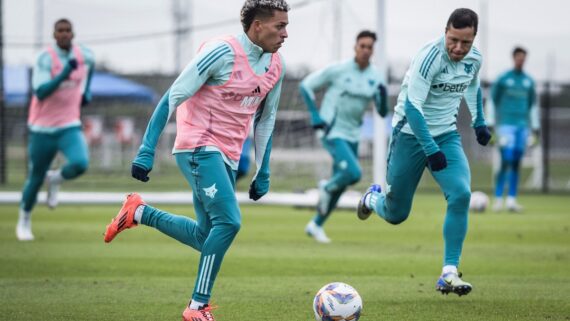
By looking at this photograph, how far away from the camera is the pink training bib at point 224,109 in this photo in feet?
23.8

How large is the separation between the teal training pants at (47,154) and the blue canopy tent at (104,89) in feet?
43.2

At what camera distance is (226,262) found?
11.2 m

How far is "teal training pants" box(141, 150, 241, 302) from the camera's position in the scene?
277 inches

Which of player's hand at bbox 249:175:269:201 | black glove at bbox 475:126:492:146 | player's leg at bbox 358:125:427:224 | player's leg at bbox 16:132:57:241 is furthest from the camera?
player's leg at bbox 16:132:57:241

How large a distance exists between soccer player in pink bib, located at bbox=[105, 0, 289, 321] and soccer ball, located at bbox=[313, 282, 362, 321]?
0.74 m

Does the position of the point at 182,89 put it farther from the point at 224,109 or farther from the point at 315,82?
the point at 315,82

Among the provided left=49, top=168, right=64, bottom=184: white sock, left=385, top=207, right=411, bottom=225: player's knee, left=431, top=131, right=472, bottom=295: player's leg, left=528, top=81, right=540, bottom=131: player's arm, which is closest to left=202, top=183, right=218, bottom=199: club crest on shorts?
left=431, top=131, right=472, bottom=295: player's leg

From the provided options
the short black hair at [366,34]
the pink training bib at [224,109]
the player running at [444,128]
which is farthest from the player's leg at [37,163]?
the pink training bib at [224,109]

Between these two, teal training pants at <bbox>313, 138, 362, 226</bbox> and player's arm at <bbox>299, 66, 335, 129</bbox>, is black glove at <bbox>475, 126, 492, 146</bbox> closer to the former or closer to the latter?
teal training pants at <bbox>313, 138, 362, 226</bbox>

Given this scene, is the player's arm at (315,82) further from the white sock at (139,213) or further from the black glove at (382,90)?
the white sock at (139,213)

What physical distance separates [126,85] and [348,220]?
1449 centimetres

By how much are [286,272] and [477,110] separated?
2542 millimetres

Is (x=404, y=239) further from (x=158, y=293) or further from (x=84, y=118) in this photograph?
(x=84, y=118)

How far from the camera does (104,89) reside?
31.0 m
